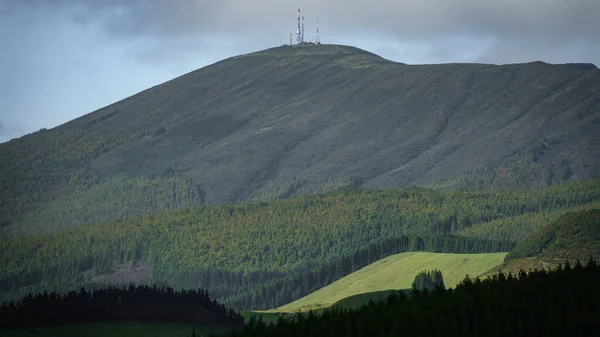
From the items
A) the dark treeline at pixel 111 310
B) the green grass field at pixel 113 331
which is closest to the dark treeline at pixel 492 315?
the green grass field at pixel 113 331

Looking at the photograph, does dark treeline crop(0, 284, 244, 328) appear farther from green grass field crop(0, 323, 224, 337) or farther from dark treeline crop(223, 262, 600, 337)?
dark treeline crop(223, 262, 600, 337)

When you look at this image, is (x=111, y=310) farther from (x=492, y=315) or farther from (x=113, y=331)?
(x=492, y=315)

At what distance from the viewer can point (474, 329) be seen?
11144cm

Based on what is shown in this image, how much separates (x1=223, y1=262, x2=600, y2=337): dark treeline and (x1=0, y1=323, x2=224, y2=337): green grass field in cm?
1256

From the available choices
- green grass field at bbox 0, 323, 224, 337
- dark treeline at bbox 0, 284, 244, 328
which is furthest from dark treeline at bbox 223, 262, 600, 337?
dark treeline at bbox 0, 284, 244, 328

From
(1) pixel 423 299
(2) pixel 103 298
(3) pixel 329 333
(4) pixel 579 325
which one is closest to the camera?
(4) pixel 579 325

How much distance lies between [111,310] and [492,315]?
185ft

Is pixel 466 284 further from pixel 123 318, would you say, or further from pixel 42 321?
pixel 42 321

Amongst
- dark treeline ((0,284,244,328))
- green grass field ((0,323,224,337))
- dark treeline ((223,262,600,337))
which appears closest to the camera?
dark treeline ((223,262,600,337))

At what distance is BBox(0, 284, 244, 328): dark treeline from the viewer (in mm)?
147875

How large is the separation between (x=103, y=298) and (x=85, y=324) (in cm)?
953

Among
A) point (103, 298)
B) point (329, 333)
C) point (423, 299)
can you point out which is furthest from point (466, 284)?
point (103, 298)

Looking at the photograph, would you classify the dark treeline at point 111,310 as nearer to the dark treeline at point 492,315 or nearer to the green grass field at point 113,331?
the green grass field at point 113,331

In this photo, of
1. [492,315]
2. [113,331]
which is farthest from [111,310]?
[492,315]
